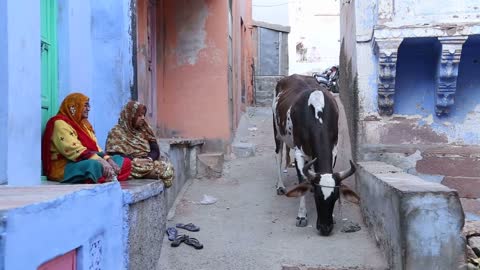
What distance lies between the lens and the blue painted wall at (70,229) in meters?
2.03

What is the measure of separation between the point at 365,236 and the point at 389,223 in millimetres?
1033

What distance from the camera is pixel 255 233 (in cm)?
557

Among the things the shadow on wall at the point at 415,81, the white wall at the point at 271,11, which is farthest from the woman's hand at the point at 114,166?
the white wall at the point at 271,11

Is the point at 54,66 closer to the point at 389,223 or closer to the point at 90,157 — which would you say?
the point at 90,157

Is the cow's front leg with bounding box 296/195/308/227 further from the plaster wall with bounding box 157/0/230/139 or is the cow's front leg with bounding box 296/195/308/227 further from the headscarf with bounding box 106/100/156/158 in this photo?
the plaster wall with bounding box 157/0/230/139

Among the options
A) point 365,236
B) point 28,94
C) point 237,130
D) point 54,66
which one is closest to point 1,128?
point 28,94

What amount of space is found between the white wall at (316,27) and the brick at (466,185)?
18146 millimetres

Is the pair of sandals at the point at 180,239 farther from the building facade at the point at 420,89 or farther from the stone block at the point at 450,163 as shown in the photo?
the stone block at the point at 450,163

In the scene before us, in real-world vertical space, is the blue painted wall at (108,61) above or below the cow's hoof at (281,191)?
above

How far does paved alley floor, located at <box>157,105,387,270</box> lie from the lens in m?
4.73

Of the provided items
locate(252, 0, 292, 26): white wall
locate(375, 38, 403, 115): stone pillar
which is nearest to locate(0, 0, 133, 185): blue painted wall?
locate(375, 38, 403, 115): stone pillar

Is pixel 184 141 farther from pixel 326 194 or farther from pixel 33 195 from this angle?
pixel 33 195

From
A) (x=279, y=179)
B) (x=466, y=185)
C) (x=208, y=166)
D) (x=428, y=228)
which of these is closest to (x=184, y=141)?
(x=208, y=166)

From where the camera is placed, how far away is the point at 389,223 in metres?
4.35
